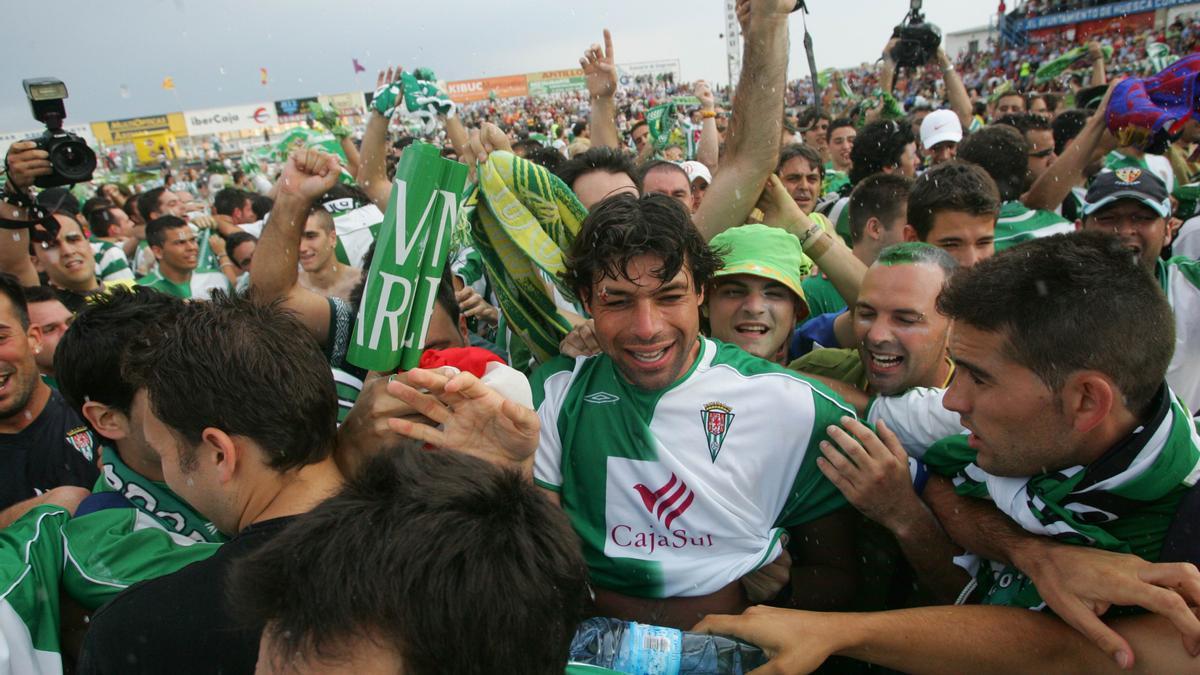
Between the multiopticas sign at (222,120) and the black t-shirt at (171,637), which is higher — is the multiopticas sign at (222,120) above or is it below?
above

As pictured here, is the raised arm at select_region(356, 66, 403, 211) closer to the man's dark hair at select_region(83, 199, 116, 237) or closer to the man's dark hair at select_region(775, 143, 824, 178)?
the man's dark hair at select_region(775, 143, 824, 178)

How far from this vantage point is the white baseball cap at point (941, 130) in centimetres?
681

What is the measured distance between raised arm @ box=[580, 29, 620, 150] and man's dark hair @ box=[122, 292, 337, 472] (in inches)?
125

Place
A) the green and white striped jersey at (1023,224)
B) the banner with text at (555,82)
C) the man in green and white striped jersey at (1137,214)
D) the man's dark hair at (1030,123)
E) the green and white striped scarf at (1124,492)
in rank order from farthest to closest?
the banner with text at (555,82) → the man's dark hair at (1030,123) → the green and white striped jersey at (1023,224) → the man in green and white striped jersey at (1137,214) → the green and white striped scarf at (1124,492)

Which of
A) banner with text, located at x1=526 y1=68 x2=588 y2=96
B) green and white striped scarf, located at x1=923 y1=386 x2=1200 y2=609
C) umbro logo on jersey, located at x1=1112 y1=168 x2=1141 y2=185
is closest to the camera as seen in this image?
green and white striped scarf, located at x1=923 y1=386 x2=1200 y2=609

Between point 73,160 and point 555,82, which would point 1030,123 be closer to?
point 73,160

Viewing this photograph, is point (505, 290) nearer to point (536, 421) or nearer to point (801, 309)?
point (536, 421)

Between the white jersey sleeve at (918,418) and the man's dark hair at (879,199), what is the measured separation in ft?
6.60

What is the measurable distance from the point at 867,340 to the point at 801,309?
59 centimetres

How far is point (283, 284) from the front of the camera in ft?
9.39

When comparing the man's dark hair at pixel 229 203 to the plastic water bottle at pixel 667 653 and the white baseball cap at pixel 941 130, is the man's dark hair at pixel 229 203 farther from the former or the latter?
the plastic water bottle at pixel 667 653

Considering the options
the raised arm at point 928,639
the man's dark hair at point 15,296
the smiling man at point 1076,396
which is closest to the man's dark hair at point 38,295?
the man's dark hair at point 15,296

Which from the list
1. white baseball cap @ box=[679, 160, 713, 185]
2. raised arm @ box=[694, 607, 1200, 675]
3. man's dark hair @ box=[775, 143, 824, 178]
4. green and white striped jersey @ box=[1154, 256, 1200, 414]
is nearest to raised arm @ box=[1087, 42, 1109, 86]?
man's dark hair @ box=[775, 143, 824, 178]

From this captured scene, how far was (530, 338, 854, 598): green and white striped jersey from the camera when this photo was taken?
2098 millimetres
